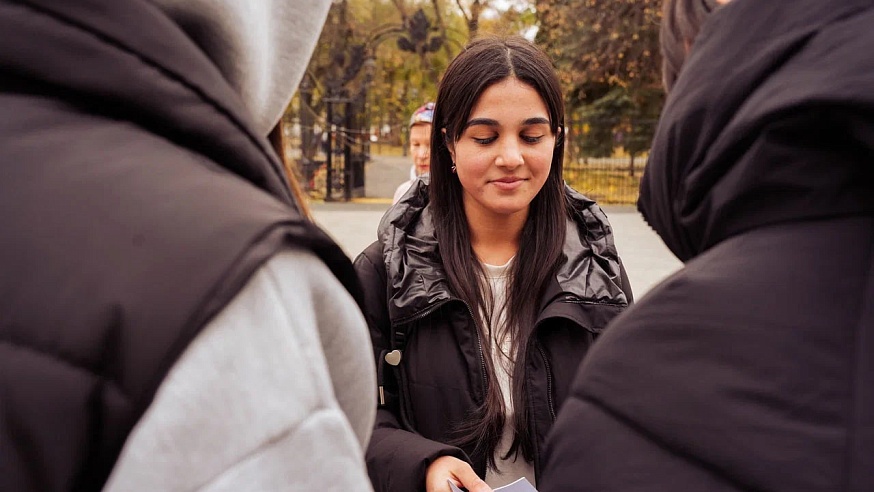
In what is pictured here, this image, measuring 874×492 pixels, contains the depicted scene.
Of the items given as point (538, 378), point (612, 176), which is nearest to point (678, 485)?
point (538, 378)

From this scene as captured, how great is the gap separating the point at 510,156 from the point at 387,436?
805 mm

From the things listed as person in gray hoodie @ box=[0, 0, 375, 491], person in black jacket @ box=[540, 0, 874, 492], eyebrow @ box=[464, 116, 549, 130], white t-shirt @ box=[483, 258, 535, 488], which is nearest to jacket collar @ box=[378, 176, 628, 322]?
white t-shirt @ box=[483, 258, 535, 488]

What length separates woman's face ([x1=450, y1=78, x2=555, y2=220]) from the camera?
224 cm

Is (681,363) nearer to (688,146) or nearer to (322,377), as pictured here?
(688,146)

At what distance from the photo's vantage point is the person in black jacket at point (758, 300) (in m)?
0.82

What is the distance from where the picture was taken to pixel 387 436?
80.6 inches

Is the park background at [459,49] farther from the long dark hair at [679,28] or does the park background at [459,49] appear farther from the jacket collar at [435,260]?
the long dark hair at [679,28]

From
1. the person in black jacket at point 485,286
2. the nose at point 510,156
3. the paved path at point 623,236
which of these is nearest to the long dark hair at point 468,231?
the person in black jacket at point 485,286

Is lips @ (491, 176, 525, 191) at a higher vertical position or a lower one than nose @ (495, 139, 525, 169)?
lower

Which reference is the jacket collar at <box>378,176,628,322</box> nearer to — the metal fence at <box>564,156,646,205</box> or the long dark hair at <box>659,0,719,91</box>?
the long dark hair at <box>659,0,719,91</box>

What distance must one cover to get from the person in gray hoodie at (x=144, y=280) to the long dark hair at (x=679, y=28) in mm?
680

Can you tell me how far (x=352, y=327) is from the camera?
2.66 ft

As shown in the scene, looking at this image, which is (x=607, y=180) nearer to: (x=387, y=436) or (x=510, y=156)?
(x=510, y=156)

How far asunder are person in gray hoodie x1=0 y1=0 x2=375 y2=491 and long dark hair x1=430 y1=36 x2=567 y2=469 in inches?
53.1
